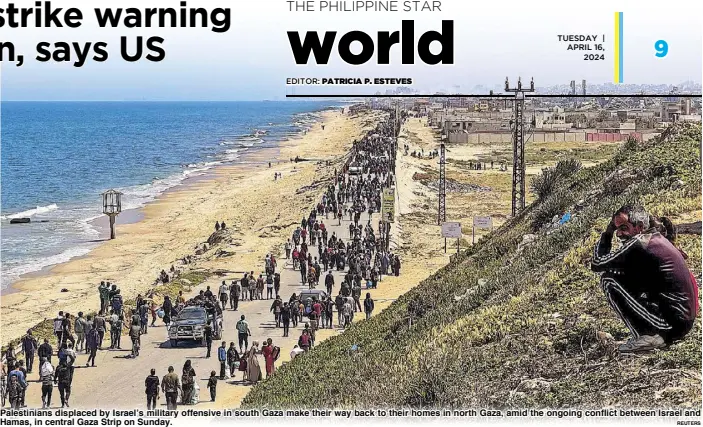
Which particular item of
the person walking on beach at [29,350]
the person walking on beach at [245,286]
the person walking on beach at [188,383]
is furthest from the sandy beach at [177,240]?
the person walking on beach at [188,383]

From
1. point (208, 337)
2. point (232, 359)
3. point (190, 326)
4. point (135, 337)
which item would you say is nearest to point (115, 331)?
point (135, 337)

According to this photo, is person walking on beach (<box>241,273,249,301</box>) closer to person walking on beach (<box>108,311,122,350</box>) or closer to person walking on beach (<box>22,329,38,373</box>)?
person walking on beach (<box>108,311,122,350</box>)

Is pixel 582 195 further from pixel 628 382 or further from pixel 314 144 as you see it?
pixel 314 144

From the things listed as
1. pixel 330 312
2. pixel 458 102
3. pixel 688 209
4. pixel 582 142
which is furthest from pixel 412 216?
pixel 458 102

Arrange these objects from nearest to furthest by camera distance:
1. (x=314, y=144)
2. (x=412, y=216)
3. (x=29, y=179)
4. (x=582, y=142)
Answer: (x=412, y=216) → (x=29, y=179) → (x=582, y=142) → (x=314, y=144)

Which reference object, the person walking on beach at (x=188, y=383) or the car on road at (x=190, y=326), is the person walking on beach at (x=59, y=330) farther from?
the person walking on beach at (x=188, y=383)

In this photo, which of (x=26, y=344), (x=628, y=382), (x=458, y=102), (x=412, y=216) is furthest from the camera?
(x=458, y=102)
